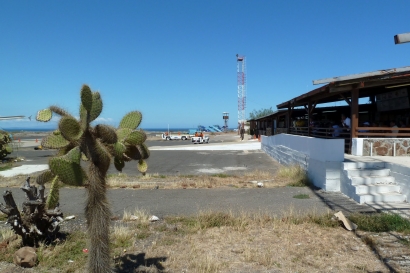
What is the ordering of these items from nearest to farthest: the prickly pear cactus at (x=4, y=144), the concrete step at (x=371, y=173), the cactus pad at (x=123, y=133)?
the cactus pad at (x=123, y=133) → the concrete step at (x=371, y=173) → the prickly pear cactus at (x=4, y=144)

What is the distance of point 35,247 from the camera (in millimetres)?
5781

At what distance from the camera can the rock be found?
5062 mm

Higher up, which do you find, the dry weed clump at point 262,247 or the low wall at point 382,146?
the low wall at point 382,146

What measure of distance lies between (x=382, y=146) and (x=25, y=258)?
36.5 ft

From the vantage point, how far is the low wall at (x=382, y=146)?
1213 centimetres

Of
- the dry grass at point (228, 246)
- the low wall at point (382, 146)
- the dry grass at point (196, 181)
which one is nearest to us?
the dry grass at point (228, 246)

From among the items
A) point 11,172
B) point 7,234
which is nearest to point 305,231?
point 7,234

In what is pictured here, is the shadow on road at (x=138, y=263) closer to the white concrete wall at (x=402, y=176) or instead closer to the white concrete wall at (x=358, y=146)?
the white concrete wall at (x=402, y=176)

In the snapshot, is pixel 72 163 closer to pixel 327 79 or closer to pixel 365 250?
pixel 365 250

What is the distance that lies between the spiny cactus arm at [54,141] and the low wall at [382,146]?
1059cm

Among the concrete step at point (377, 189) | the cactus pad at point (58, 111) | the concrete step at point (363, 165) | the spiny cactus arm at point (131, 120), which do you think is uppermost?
the cactus pad at point (58, 111)

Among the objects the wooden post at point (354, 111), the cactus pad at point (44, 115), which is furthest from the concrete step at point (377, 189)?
the cactus pad at point (44, 115)

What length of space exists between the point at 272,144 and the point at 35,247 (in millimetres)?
19063

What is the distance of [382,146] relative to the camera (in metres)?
12.2
